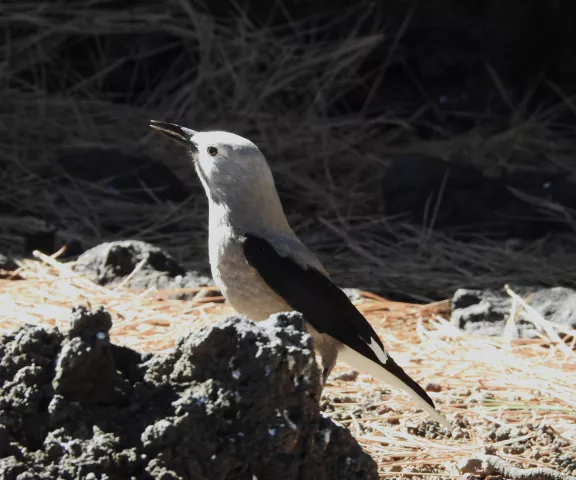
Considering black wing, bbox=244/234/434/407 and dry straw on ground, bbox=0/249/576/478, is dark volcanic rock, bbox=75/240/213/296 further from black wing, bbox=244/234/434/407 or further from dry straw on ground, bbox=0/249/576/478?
black wing, bbox=244/234/434/407

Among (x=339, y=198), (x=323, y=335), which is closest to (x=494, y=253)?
(x=339, y=198)

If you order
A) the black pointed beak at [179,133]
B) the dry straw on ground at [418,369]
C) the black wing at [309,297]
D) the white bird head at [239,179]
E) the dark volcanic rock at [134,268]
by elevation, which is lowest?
the dry straw on ground at [418,369]

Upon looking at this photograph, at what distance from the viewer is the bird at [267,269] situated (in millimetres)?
3387

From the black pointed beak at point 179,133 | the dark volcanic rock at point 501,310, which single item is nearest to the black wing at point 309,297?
the black pointed beak at point 179,133

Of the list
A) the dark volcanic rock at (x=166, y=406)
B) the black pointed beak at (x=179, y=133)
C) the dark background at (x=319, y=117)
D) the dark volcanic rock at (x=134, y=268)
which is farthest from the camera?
the dark background at (x=319, y=117)

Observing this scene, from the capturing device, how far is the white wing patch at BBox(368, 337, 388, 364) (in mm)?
3305

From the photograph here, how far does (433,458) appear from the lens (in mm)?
3000

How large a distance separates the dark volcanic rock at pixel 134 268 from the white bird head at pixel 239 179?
127cm

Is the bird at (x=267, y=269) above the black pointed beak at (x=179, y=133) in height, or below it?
below

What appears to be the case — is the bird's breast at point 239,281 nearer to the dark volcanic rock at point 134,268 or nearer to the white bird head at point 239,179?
the white bird head at point 239,179

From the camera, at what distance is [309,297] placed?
3.42m

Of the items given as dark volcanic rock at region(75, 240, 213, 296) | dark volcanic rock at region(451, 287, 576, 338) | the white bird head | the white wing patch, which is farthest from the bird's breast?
dark volcanic rock at region(75, 240, 213, 296)

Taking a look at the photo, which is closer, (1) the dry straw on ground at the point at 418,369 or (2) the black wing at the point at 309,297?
(1) the dry straw on ground at the point at 418,369

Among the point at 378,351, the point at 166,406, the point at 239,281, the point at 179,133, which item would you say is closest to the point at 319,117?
the point at 179,133
